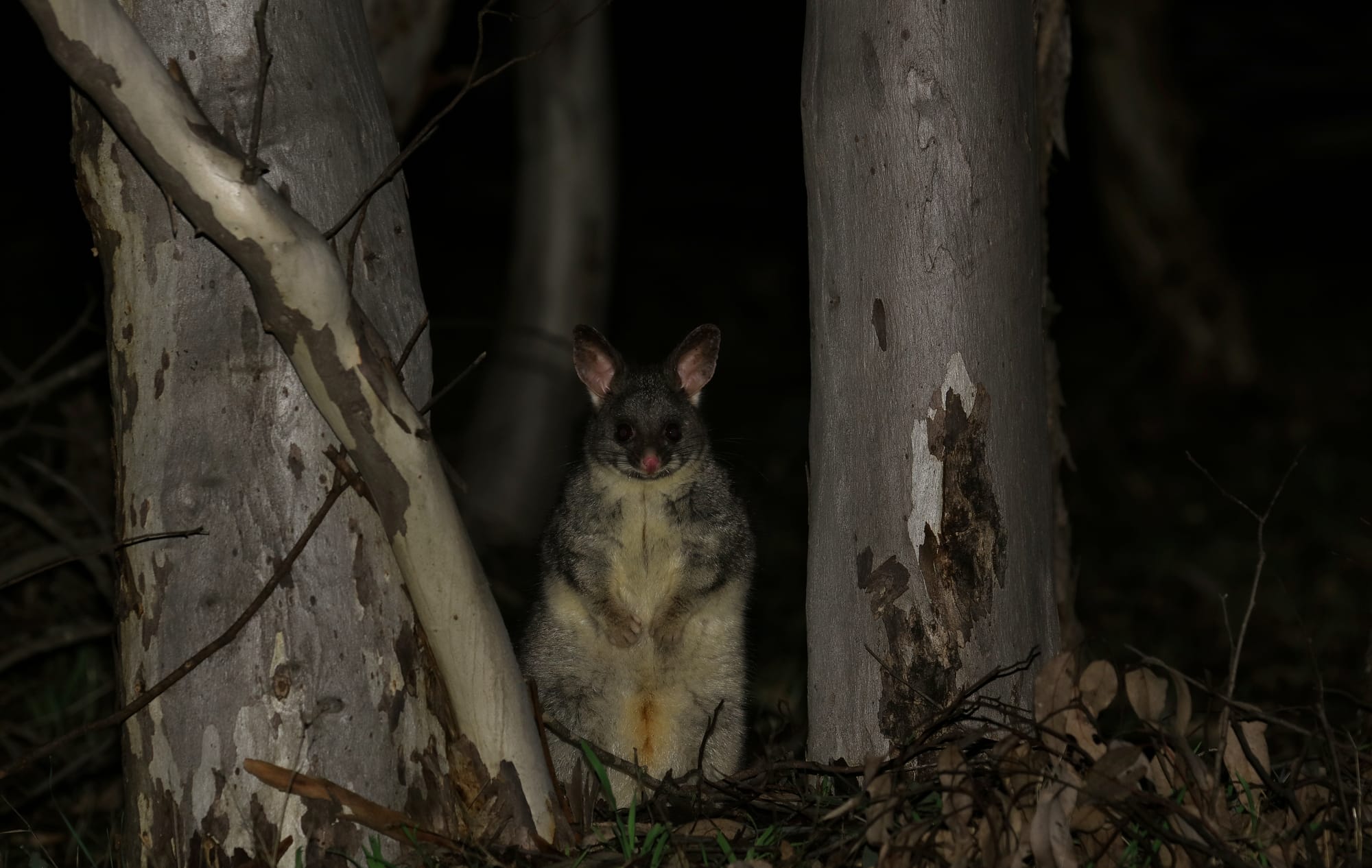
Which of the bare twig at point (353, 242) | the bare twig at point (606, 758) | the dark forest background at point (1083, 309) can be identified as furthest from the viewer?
the dark forest background at point (1083, 309)

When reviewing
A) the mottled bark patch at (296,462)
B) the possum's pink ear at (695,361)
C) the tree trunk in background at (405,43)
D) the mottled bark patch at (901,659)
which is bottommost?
the mottled bark patch at (901,659)

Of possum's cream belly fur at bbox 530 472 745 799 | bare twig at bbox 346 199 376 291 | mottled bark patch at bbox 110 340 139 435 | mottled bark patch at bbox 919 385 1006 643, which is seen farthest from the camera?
possum's cream belly fur at bbox 530 472 745 799

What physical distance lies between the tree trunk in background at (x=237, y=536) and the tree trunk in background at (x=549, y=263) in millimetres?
6543

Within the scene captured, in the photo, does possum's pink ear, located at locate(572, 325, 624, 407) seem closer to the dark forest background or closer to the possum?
Answer: the possum

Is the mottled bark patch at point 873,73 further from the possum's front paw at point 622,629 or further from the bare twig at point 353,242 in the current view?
the possum's front paw at point 622,629

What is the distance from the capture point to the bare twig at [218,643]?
357 centimetres

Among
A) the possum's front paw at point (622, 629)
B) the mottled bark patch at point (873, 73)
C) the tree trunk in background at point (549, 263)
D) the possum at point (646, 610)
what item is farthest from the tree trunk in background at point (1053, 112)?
the tree trunk in background at point (549, 263)

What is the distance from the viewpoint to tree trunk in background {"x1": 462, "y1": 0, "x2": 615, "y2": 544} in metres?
10.4

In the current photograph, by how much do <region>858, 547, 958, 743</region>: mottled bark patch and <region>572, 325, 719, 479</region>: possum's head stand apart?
55.0 inches

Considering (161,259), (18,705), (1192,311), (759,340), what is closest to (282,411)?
(161,259)

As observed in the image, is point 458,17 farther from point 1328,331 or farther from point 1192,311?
point 1328,331

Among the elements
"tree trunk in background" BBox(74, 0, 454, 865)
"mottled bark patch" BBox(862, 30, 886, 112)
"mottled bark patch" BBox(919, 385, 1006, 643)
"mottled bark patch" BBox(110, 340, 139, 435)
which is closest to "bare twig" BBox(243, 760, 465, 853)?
"tree trunk in background" BBox(74, 0, 454, 865)

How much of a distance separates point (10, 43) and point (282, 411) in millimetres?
9077

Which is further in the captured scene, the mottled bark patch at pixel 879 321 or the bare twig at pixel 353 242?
the mottled bark patch at pixel 879 321
